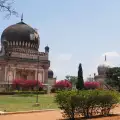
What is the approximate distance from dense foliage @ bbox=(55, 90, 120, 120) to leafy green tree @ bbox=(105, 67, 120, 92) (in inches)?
2234

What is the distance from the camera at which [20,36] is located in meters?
63.7

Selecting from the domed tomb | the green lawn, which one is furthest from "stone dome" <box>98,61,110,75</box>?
the green lawn

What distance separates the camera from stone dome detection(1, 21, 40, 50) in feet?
209

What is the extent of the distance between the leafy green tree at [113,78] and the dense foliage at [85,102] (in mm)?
56739

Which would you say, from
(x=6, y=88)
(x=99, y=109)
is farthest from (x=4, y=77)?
(x=99, y=109)

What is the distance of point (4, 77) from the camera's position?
59.4m

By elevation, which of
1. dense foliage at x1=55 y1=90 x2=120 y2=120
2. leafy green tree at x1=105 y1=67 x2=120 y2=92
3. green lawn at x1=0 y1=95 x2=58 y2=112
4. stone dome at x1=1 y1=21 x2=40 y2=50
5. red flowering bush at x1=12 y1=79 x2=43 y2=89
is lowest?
green lawn at x1=0 y1=95 x2=58 y2=112

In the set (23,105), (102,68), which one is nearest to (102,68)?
(102,68)

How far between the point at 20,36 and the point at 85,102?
51.8 meters

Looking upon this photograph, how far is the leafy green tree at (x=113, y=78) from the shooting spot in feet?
232

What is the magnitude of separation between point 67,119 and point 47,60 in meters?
51.7

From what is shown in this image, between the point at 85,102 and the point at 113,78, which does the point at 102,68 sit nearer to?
the point at 113,78

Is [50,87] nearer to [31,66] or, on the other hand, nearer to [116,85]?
[31,66]

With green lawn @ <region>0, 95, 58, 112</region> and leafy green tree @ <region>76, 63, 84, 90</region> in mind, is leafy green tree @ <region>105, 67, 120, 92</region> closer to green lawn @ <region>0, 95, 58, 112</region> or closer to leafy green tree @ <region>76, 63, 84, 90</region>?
leafy green tree @ <region>76, 63, 84, 90</region>
